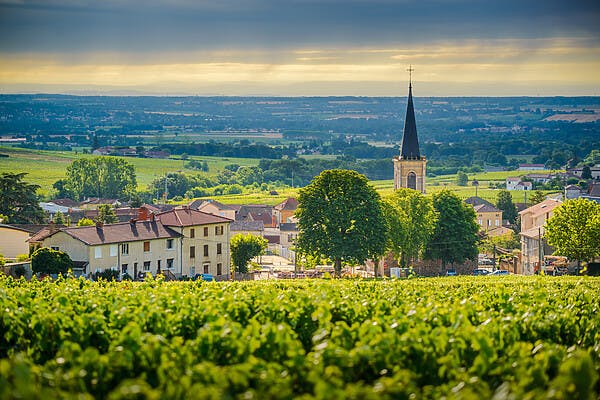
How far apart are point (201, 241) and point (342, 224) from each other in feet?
23.9

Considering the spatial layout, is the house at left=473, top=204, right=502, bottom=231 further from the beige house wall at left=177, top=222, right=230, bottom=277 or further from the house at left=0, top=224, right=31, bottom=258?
the house at left=0, top=224, right=31, bottom=258

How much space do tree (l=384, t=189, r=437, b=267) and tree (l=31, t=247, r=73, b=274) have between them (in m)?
17.4

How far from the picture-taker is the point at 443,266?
57.7m

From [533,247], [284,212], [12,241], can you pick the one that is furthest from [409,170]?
[12,241]

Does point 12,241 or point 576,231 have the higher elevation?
point 576,231

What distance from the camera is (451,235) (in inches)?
2302

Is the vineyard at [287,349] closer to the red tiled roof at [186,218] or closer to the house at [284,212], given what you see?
the red tiled roof at [186,218]

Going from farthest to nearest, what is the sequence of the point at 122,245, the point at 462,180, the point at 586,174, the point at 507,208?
the point at 462,180, the point at 586,174, the point at 507,208, the point at 122,245

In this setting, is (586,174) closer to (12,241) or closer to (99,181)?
(99,181)

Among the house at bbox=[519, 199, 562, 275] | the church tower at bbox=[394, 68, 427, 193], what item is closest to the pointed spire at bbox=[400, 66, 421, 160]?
the church tower at bbox=[394, 68, 427, 193]

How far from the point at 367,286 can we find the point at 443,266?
33.0 metres

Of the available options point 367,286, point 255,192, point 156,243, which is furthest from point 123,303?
point 255,192

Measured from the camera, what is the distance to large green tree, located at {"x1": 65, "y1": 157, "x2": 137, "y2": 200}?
13488cm

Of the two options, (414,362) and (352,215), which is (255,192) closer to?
(352,215)
